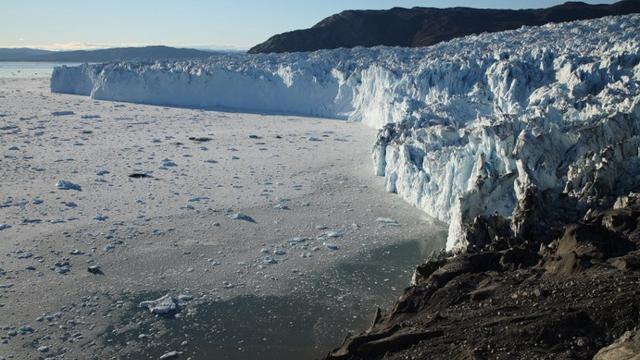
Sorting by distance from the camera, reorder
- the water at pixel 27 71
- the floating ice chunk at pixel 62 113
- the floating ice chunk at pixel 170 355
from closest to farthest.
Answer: the floating ice chunk at pixel 170 355 < the floating ice chunk at pixel 62 113 < the water at pixel 27 71

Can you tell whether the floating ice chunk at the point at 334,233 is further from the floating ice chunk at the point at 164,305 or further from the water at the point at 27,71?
the water at the point at 27,71

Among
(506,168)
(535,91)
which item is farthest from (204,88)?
(506,168)

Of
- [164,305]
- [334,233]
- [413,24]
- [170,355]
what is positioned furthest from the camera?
[413,24]

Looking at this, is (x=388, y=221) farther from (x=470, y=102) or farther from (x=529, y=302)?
(x=470, y=102)

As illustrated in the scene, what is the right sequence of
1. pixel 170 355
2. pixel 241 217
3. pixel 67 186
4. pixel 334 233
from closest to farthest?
pixel 170 355, pixel 334 233, pixel 241 217, pixel 67 186

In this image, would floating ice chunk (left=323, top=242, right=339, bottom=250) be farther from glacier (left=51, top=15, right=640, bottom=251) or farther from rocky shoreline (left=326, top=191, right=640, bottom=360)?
rocky shoreline (left=326, top=191, right=640, bottom=360)

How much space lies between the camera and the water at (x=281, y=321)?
25.6ft

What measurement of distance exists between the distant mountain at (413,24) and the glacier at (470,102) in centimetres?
1503

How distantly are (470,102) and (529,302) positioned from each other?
14.1 metres

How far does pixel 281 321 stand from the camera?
8.50 m

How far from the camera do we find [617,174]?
31.7 feet

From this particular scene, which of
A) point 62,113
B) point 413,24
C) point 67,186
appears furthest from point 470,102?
point 413,24

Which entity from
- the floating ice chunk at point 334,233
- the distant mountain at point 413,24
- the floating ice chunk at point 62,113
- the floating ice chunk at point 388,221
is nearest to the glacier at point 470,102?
the floating ice chunk at point 388,221

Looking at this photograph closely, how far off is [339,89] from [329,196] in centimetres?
1681
